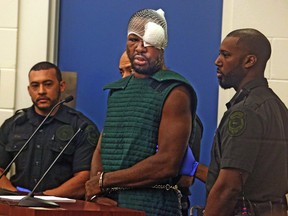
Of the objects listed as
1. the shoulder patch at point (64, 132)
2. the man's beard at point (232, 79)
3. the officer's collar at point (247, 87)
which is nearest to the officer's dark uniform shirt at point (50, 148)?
the shoulder patch at point (64, 132)

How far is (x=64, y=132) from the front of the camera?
479 cm

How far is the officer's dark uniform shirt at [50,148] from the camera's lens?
15.5 ft

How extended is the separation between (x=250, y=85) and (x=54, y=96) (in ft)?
4.83

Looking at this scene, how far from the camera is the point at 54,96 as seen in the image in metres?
4.96

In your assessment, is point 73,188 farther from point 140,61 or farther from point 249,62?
point 249,62

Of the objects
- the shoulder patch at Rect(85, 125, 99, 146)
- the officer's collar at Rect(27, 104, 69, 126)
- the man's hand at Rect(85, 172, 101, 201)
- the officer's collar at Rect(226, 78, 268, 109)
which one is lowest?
the man's hand at Rect(85, 172, 101, 201)

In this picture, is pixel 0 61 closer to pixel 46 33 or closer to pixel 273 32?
pixel 46 33

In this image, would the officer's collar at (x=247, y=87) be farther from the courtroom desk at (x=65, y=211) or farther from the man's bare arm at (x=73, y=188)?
the man's bare arm at (x=73, y=188)

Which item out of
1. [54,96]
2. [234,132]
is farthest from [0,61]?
Result: [234,132]

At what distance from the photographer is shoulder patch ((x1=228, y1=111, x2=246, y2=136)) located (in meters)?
3.66

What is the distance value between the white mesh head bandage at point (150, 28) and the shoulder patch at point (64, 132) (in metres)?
0.87

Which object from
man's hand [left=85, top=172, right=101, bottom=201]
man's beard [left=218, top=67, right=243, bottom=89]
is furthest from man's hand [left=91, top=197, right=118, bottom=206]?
man's beard [left=218, top=67, right=243, bottom=89]

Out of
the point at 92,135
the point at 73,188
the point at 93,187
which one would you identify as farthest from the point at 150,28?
the point at 73,188

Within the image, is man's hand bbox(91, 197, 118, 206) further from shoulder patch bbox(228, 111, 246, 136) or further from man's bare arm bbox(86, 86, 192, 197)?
shoulder patch bbox(228, 111, 246, 136)
